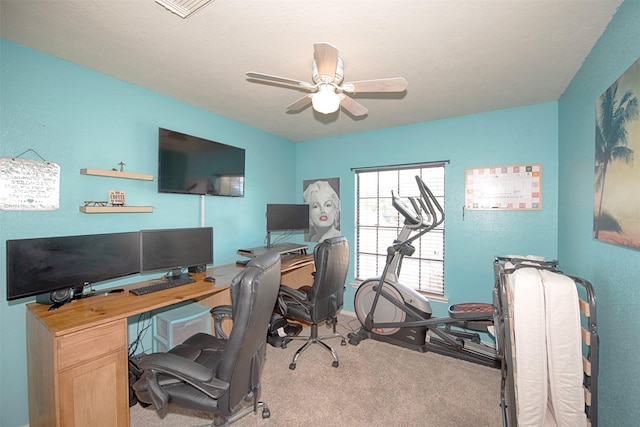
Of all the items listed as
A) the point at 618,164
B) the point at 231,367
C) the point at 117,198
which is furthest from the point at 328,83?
→ the point at 117,198

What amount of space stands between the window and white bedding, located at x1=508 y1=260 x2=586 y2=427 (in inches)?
76.1

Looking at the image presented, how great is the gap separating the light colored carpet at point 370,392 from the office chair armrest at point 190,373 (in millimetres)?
759

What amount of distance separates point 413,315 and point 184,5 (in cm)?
297

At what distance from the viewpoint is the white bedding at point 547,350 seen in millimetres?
1249

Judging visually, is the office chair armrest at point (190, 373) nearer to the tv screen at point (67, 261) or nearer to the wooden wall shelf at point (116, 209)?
the tv screen at point (67, 261)

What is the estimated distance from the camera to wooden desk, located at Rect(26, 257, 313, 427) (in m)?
1.35

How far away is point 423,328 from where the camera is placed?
8.72ft

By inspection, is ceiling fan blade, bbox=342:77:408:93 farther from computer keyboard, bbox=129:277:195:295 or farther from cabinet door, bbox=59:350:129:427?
cabinet door, bbox=59:350:129:427

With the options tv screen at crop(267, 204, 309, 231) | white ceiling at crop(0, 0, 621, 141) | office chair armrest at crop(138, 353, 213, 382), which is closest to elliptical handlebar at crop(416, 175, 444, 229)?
white ceiling at crop(0, 0, 621, 141)

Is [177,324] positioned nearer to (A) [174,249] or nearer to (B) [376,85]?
(A) [174,249]

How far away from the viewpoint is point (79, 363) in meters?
1.41

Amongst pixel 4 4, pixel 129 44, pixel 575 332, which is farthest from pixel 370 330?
pixel 4 4

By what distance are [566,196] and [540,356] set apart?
5.46 feet

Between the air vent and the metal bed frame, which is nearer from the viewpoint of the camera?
the metal bed frame
